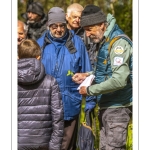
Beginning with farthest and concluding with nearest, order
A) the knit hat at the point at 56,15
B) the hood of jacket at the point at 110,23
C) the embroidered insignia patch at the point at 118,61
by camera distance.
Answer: the knit hat at the point at 56,15
the hood of jacket at the point at 110,23
the embroidered insignia patch at the point at 118,61

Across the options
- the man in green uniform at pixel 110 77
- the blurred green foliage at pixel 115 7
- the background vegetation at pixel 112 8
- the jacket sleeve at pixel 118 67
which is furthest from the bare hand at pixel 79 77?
the blurred green foliage at pixel 115 7

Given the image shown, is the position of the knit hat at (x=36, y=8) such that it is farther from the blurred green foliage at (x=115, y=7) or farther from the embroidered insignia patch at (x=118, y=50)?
the embroidered insignia patch at (x=118, y=50)

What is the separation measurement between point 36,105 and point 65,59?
594 millimetres

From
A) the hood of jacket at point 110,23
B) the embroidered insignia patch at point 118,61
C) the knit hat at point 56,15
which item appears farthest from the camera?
the knit hat at point 56,15

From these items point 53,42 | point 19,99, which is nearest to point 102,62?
point 53,42

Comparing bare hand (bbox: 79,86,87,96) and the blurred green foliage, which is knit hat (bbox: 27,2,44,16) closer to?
the blurred green foliage

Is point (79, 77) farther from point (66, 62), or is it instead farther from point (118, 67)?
point (118, 67)

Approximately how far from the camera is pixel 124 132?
14.9 ft

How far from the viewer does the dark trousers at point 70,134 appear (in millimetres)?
4699

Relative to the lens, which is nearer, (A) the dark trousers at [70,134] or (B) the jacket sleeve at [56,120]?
(B) the jacket sleeve at [56,120]

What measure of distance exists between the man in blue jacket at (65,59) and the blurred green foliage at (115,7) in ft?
0.24

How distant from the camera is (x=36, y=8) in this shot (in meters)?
4.70

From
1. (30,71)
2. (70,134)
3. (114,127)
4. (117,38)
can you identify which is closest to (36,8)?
(30,71)

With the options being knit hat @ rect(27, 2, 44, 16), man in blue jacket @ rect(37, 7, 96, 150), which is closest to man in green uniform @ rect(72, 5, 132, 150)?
man in blue jacket @ rect(37, 7, 96, 150)
